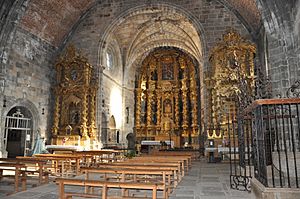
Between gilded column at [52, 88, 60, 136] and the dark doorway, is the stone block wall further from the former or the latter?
the dark doorway

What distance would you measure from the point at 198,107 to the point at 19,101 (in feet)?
43.7

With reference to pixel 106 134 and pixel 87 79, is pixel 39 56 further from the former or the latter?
pixel 106 134

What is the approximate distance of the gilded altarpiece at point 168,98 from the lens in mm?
21125

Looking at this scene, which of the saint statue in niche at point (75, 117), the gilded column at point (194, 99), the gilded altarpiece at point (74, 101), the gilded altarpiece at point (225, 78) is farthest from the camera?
the gilded column at point (194, 99)

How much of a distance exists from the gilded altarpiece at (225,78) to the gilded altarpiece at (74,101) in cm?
641

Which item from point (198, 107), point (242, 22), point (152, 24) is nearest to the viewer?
point (242, 22)

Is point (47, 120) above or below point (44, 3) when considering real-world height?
below

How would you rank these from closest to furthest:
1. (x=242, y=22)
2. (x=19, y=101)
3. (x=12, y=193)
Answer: (x=12, y=193), (x=19, y=101), (x=242, y=22)

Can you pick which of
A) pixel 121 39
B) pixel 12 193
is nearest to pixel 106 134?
pixel 121 39

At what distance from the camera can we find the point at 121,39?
63.8 ft

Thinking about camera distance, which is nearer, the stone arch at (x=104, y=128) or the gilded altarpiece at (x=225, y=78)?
the gilded altarpiece at (x=225, y=78)

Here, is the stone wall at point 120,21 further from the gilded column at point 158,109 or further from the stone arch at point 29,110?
the gilded column at point 158,109

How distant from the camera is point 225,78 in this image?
42.9 ft

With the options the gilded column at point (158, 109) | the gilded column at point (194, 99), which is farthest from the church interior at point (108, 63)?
the gilded column at point (158, 109)
